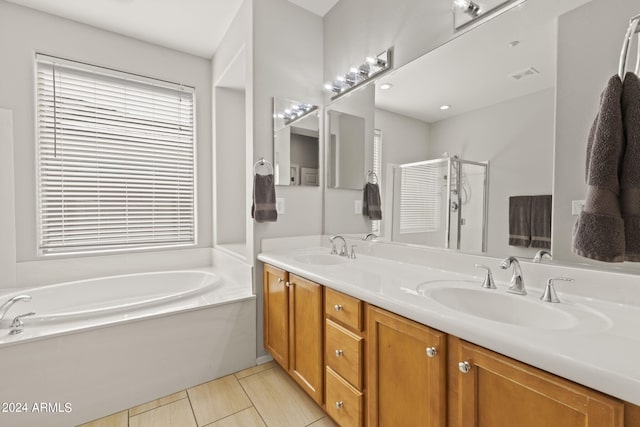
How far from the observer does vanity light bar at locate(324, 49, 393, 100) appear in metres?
1.84

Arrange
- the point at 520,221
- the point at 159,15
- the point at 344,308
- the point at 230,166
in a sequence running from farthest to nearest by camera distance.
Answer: the point at 230,166 < the point at 159,15 < the point at 344,308 < the point at 520,221

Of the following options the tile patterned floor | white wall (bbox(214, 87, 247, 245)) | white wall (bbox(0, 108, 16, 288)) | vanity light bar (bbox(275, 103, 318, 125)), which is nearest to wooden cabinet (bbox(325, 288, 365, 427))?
the tile patterned floor

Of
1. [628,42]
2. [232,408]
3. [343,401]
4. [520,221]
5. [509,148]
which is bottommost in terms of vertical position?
[232,408]

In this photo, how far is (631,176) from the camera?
28.1 inches

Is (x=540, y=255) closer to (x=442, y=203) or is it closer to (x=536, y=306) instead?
(x=536, y=306)

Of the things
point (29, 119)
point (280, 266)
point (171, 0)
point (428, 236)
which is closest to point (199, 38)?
point (171, 0)

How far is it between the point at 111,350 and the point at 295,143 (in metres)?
1.82

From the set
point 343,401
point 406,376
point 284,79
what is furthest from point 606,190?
point 284,79

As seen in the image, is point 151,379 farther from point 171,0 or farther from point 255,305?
point 171,0

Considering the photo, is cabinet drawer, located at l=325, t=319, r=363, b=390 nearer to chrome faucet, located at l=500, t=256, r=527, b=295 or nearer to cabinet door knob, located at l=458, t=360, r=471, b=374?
cabinet door knob, located at l=458, t=360, r=471, b=374

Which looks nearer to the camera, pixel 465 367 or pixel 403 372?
pixel 465 367

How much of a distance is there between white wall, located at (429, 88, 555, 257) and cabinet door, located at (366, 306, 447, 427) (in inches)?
24.1

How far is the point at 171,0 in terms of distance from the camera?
2.20 m

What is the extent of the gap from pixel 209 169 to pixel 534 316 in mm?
2986
